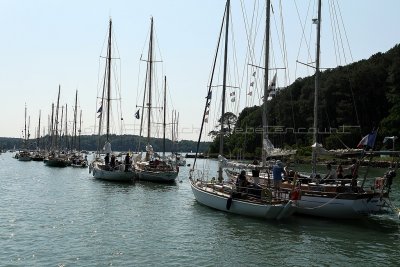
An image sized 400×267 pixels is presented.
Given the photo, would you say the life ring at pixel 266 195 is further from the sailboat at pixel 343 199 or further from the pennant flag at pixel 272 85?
the pennant flag at pixel 272 85

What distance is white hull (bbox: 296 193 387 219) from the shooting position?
25.0m

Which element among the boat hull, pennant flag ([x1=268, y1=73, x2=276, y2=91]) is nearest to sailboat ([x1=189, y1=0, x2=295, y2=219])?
pennant flag ([x1=268, y1=73, x2=276, y2=91])

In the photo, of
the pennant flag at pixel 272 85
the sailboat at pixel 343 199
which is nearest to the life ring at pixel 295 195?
the sailboat at pixel 343 199

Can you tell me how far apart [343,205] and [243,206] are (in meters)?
5.40

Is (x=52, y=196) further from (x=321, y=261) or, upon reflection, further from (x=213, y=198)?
(x=321, y=261)

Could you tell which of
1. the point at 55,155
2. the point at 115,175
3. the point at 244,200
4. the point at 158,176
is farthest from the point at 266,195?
the point at 55,155

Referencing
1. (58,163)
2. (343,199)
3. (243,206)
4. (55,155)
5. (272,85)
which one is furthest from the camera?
(55,155)

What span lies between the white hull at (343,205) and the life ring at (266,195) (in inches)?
70.8

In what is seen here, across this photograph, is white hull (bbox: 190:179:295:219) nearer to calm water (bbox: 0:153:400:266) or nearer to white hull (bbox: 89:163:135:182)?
calm water (bbox: 0:153:400:266)

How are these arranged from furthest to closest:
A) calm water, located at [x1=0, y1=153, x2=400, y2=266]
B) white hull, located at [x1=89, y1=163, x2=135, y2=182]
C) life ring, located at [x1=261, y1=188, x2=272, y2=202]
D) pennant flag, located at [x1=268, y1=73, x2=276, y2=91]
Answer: white hull, located at [x1=89, y1=163, x2=135, y2=182] → pennant flag, located at [x1=268, y1=73, x2=276, y2=91] → life ring, located at [x1=261, y1=188, x2=272, y2=202] → calm water, located at [x1=0, y1=153, x2=400, y2=266]

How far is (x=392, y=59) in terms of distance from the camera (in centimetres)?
10575

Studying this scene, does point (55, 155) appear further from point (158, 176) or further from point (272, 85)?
point (272, 85)

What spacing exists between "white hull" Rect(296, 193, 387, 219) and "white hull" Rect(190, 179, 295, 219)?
6.09ft

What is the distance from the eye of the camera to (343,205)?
82.9 feet
